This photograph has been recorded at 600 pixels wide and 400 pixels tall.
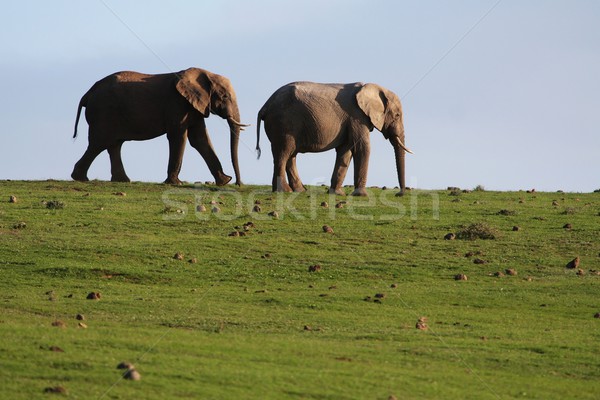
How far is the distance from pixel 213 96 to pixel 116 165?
383 centimetres

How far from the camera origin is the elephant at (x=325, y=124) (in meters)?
34.7

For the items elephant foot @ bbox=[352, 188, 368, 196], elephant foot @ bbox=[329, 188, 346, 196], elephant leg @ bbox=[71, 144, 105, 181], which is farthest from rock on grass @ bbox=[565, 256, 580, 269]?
elephant leg @ bbox=[71, 144, 105, 181]

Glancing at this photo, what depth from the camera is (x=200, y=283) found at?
72.0 ft

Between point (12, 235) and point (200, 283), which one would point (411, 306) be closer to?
point (200, 283)

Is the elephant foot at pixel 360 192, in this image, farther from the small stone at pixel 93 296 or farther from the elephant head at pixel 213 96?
the small stone at pixel 93 296

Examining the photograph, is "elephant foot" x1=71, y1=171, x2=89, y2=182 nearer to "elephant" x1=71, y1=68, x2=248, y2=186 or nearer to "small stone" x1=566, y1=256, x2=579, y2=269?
"elephant" x1=71, y1=68, x2=248, y2=186

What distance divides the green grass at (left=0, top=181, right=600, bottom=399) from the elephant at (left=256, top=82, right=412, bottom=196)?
137 cm

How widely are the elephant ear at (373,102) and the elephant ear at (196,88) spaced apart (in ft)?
16.7

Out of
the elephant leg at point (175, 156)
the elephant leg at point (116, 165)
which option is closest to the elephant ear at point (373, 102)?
the elephant leg at point (175, 156)

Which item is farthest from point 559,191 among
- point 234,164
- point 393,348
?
point 393,348

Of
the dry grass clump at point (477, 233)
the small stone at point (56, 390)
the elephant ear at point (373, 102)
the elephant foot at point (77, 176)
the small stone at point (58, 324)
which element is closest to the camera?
the small stone at point (56, 390)

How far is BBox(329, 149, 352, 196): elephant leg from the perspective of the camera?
35.2 metres

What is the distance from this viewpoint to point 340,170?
117 feet

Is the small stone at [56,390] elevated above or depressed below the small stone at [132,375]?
below
